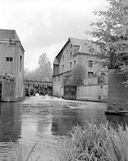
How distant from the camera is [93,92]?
45469 mm

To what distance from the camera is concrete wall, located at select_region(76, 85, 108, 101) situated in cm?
4182

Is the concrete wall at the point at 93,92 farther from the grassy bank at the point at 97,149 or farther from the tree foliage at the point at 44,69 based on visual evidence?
the tree foliage at the point at 44,69

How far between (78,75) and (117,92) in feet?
109

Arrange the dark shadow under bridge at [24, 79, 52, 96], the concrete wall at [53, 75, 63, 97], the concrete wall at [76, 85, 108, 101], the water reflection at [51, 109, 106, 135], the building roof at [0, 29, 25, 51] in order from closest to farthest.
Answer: the water reflection at [51, 109, 106, 135], the building roof at [0, 29, 25, 51], the concrete wall at [76, 85, 108, 101], the concrete wall at [53, 75, 63, 97], the dark shadow under bridge at [24, 79, 52, 96]

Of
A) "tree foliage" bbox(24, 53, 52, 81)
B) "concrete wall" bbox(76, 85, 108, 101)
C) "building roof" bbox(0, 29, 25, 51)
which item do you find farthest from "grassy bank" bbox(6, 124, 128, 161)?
"tree foliage" bbox(24, 53, 52, 81)

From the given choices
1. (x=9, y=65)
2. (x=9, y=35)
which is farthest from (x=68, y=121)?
(x=9, y=35)

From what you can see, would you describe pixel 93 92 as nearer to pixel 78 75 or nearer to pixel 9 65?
pixel 78 75

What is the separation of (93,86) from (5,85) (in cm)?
1670

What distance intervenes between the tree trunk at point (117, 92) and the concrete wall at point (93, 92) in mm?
20381

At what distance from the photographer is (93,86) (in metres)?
45.4

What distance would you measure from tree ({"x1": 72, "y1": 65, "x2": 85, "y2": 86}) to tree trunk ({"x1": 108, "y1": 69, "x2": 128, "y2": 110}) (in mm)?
32319

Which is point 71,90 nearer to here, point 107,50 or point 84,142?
point 107,50

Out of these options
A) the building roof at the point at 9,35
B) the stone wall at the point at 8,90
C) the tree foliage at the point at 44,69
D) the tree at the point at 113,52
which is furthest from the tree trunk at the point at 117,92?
the tree foliage at the point at 44,69

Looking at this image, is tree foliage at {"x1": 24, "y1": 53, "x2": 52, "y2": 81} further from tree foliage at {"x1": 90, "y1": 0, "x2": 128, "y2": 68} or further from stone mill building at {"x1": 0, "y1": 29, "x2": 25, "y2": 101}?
tree foliage at {"x1": 90, "y1": 0, "x2": 128, "y2": 68}
